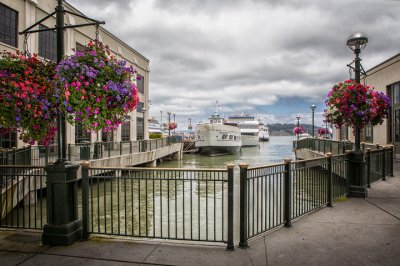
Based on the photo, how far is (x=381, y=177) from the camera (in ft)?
38.6

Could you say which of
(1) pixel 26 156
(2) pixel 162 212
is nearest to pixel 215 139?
(1) pixel 26 156

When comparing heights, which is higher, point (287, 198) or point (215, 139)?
point (215, 139)

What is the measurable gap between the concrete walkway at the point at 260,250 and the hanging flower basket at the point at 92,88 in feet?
6.92

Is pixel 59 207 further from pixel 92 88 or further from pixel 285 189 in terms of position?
pixel 285 189

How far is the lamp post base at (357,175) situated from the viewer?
27.3 ft

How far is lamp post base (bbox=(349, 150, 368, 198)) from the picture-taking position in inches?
328

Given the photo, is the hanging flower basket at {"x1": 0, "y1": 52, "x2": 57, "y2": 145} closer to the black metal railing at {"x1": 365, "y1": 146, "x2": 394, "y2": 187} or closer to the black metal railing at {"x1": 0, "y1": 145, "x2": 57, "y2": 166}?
the black metal railing at {"x1": 0, "y1": 145, "x2": 57, "y2": 166}

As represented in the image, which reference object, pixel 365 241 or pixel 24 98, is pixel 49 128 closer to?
pixel 24 98

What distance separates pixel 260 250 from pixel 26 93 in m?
4.64

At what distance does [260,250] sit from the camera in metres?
4.80

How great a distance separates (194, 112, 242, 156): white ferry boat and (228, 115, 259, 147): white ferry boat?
25.3 metres

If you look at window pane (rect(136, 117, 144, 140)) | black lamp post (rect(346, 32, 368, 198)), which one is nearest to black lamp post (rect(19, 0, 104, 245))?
black lamp post (rect(346, 32, 368, 198))

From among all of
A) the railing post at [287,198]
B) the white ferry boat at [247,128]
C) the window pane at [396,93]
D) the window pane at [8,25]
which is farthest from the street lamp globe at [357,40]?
the white ferry boat at [247,128]

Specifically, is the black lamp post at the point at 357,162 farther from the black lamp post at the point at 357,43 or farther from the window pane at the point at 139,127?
the window pane at the point at 139,127
